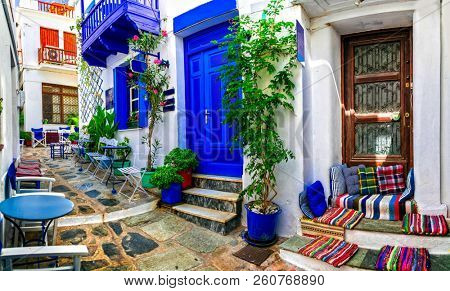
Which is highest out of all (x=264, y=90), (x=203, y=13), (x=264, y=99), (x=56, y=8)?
(x=56, y=8)

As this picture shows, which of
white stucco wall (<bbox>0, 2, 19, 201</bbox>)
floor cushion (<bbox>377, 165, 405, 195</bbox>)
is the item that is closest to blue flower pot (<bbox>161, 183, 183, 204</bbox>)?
white stucco wall (<bbox>0, 2, 19, 201</bbox>)

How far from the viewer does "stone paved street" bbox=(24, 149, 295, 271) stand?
275 cm

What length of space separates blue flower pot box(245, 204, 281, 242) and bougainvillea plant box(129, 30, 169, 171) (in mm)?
2720

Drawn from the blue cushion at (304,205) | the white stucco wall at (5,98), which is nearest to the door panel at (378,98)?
the blue cushion at (304,205)

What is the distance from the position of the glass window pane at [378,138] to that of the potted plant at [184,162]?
9.28ft

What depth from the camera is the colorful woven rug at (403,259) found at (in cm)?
238

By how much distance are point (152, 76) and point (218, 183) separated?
2555 mm

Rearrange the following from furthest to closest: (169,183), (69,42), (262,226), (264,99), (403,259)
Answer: (69,42) → (169,183) → (264,99) → (262,226) → (403,259)

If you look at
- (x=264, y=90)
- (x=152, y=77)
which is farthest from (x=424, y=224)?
(x=152, y=77)

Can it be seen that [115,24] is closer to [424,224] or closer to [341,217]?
[341,217]

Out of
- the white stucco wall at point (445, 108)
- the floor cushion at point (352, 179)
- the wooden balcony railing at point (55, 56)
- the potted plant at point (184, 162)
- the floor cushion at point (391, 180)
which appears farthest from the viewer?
the wooden balcony railing at point (55, 56)

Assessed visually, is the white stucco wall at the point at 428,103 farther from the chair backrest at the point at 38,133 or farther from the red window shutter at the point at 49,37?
the red window shutter at the point at 49,37

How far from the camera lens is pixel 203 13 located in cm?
437

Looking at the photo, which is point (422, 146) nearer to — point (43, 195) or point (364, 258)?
point (364, 258)
